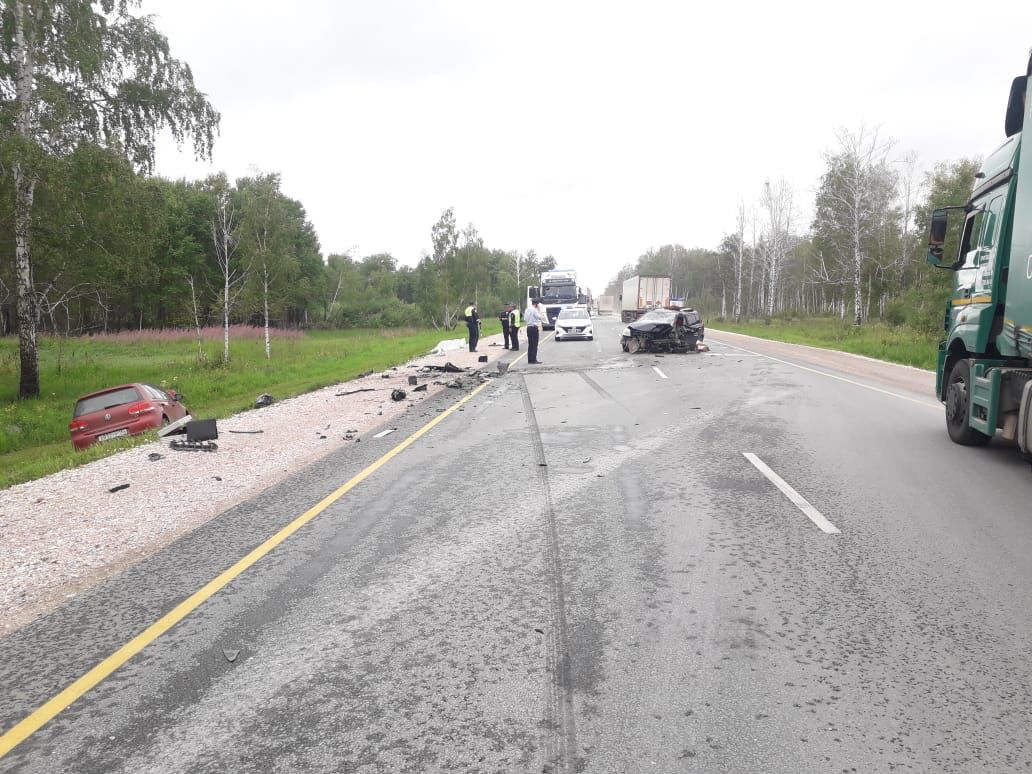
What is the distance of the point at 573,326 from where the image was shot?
1296 inches

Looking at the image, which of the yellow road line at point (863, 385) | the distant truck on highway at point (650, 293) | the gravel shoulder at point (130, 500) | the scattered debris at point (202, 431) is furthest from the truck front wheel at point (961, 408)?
the distant truck on highway at point (650, 293)

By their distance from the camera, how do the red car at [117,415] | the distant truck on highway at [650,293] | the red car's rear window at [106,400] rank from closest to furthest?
1. the red car at [117,415]
2. the red car's rear window at [106,400]
3. the distant truck on highway at [650,293]

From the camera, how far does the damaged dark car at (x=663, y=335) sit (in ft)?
82.5

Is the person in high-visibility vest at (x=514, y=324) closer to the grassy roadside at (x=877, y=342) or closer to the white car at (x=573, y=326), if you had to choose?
the white car at (x=573, y=326)

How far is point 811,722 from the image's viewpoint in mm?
2830

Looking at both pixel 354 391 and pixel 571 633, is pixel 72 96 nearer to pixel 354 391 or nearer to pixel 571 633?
pixel 354 391

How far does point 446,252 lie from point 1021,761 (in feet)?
192

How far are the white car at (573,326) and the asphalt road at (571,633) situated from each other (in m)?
25.8

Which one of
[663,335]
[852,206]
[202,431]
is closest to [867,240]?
[852,206]

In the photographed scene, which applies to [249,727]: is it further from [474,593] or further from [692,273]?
[692,273]

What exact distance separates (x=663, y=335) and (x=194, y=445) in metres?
18.9

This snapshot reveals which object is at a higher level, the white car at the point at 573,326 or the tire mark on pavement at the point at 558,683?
the white car at the point at 573,326

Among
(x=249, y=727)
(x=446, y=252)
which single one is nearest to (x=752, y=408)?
(x=249, y=727)

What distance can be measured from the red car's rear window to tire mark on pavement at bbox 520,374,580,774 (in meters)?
11.8
